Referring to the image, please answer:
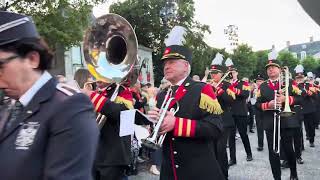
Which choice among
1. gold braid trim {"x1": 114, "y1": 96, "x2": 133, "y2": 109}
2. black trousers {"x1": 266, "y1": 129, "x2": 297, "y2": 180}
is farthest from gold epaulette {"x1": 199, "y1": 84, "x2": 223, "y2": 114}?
black trousers {"x1": 266, "y1": 129, "x2": 297, "y2": 180}

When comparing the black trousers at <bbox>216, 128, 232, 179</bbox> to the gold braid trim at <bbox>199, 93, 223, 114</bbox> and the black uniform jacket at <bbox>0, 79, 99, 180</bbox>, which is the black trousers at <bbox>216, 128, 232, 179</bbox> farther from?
the black uniform jacket at <bbox>0, 79, 99, 180</bbox>

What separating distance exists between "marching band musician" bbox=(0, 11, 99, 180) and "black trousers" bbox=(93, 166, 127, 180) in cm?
325

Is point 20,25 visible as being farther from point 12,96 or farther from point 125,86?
point 125,86

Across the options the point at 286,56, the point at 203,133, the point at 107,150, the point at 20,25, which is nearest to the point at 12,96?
the point at 20,25

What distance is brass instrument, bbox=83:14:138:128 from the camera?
553 centimetres

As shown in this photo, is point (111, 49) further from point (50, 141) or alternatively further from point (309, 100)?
point (309, 100)

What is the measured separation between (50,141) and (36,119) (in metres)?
0.12

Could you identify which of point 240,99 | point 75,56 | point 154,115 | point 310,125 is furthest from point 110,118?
point 75,56

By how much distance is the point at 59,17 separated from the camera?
21.9 m

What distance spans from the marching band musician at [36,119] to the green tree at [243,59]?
2055 inches

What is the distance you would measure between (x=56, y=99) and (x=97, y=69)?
11.3ft

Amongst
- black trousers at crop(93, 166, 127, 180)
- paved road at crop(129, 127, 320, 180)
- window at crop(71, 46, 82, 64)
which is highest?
window at crop(71, 46, 82, 64)

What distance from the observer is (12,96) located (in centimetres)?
216

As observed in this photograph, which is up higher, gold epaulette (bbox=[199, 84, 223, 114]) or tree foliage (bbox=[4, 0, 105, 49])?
tree foliage (bbox=[4, 0, 105, 49])
